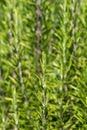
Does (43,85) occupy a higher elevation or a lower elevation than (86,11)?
lower

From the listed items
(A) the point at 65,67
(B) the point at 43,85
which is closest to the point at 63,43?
(A) the point at 65,67

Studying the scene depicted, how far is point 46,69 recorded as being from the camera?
170cm

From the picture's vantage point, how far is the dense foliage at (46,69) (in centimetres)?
142

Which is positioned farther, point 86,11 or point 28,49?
point 28,49

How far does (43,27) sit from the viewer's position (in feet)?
6.08

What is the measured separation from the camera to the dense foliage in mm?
1422

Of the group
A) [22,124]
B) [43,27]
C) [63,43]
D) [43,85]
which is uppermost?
[43,27]

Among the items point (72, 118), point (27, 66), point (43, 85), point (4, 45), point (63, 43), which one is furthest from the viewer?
point (4, 45)

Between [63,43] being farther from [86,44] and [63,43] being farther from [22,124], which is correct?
[22,124]

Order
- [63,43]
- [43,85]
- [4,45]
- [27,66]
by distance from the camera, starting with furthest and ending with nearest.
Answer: [4,45] → [27,66] → [63,43] → [43,85]

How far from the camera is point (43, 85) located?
52.6 inches

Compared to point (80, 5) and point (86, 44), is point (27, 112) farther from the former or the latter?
point (80, 5)

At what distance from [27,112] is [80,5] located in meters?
0.61

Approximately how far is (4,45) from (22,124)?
0.49 m
